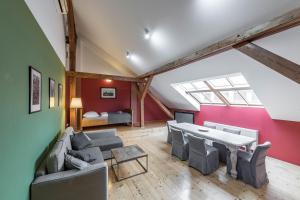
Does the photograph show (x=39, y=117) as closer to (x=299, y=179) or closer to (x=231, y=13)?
(x=231, y=13)

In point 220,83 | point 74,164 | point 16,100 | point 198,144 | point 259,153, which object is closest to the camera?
point 16,100

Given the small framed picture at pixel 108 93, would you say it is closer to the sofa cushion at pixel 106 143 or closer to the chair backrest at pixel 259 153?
the sofa cushion at pixel 106 143

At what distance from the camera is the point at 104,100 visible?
6.52m

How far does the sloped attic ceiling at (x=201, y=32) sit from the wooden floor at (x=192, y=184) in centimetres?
138

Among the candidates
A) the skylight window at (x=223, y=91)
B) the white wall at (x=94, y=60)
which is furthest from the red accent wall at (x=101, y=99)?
the skylight window at (x=223, y=91)

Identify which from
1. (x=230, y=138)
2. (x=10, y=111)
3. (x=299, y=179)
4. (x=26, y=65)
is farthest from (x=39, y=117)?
(x=299, y=179)

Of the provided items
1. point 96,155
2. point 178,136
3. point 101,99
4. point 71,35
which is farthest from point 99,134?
point 71,35

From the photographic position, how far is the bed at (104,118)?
5672 millimetres

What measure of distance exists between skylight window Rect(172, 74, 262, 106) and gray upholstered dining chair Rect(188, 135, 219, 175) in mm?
1780

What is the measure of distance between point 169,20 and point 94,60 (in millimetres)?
4265

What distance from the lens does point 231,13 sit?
6.91 ft

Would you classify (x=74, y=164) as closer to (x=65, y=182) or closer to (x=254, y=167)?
(x=65, y=182)

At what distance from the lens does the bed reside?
5672 millimetres

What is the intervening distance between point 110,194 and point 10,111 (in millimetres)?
1963
